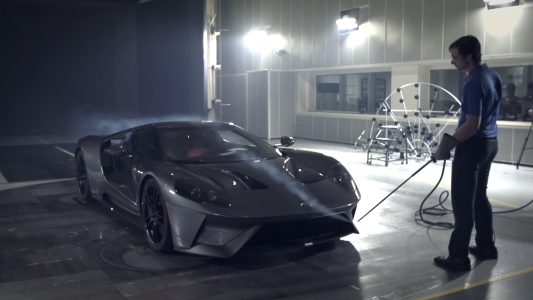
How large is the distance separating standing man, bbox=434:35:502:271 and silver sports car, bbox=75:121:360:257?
780mm

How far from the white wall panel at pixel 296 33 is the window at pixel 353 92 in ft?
3.04

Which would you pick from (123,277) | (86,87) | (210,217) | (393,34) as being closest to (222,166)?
(210,217)

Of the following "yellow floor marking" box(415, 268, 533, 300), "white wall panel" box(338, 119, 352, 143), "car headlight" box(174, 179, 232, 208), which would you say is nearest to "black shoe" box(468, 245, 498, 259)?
"yellow floor marking" box(415, 268, 533, 300)

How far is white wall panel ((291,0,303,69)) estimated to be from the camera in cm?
1517

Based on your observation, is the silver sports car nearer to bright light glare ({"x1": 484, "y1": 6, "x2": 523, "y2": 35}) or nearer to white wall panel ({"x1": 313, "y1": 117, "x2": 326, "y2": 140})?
bright light glare ({"x1": 484, "y1": 6, "x2": 523, "y2": 35})

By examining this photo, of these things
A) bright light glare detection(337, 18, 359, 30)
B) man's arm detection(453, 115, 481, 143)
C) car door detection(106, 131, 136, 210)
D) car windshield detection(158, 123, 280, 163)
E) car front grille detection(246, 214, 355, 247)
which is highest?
bright light glare detection(337, 18, 359, 30)

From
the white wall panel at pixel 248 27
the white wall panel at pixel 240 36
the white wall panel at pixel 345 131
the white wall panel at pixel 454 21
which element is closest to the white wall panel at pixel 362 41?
the white wall panel at pixel 345 131

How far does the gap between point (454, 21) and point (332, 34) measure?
3957 mm

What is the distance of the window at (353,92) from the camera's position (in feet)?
44.5

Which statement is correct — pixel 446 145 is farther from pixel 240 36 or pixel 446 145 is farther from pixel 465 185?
Answer: pixel 240 36

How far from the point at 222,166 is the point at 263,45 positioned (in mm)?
12892

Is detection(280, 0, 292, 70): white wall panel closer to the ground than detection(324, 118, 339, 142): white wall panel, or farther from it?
farther from it

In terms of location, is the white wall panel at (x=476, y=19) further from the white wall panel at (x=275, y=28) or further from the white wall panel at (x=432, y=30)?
the white wall panel at (x=275, y=28)

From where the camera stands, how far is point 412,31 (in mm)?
11648
